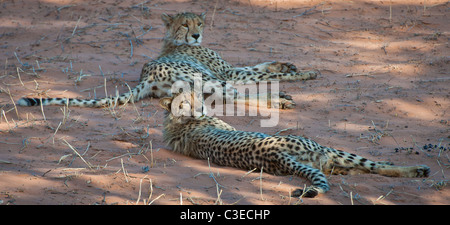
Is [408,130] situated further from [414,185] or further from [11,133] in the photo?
[11,133]

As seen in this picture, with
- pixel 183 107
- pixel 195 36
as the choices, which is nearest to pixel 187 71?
pixel 195 36

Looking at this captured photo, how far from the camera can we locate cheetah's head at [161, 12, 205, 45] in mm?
7254

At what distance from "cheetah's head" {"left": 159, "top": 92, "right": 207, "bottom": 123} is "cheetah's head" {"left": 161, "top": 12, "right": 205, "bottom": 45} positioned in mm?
2388

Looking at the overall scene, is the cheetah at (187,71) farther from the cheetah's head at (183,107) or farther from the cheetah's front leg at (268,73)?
the cheetah's head at (183,107)

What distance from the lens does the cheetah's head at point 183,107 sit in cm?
495

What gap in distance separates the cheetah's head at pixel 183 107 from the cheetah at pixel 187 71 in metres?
1.22

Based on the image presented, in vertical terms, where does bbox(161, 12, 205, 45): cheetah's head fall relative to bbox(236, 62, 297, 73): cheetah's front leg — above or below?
above

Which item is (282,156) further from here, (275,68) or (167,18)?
(167,18)

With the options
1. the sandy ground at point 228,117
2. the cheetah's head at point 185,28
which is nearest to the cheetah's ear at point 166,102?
the sandy ground at point 228,117

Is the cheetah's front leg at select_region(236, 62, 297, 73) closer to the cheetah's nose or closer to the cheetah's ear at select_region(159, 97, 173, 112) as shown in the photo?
→ the cheetah's nose

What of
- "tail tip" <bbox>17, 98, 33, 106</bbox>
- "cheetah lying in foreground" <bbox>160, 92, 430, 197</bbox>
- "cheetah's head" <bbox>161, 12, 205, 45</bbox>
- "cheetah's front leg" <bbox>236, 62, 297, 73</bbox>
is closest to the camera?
"cheetah lying in foreground" <bbox>160, 92, 430, 197</bbox>

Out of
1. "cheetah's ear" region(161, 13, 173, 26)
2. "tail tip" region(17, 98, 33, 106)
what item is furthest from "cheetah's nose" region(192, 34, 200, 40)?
"tail tip" region(17, 98, 33, 106)

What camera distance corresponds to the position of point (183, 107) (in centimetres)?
497

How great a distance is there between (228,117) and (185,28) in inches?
75.8
